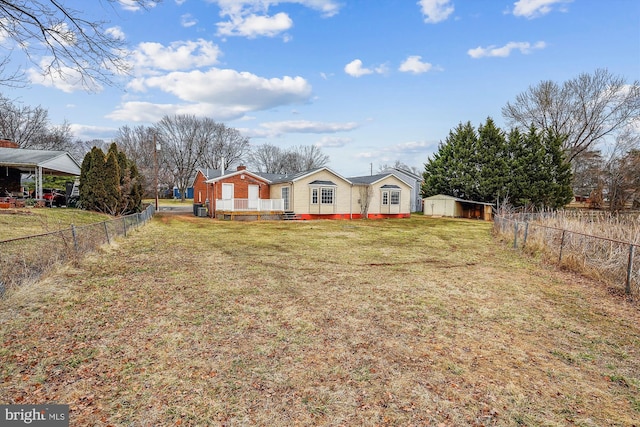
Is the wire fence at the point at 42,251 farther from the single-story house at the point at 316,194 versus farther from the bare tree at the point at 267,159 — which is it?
the bare tree at the point at 267,159

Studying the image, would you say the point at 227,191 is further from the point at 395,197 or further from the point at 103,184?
the point at 395,197

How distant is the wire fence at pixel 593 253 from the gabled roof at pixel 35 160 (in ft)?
78.9

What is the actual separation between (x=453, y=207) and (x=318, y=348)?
2965 centimetres

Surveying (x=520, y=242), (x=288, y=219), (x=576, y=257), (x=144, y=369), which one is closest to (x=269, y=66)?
(x=288, y=219)

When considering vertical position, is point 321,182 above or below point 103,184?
above

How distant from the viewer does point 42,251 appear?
7.19 meters

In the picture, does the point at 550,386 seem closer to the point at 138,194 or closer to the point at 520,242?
the point at 520,242

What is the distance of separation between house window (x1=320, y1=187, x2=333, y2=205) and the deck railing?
324 cm

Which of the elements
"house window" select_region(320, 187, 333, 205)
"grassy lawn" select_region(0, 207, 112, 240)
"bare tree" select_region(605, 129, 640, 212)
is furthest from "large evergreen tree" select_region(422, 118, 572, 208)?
"grassy lawn" select_region(0, 207, 112, 240)

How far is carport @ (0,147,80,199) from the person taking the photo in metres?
18.2

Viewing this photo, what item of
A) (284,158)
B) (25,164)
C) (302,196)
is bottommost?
(302,196)

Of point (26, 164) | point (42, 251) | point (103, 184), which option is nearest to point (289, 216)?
point (103, 184)

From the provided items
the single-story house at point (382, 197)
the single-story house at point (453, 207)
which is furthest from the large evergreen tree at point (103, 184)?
the single-story house at point (453, 207)

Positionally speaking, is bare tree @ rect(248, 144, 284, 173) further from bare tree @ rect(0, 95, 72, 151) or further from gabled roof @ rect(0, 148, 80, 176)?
gabled roof @ rect(0, 148, 80, 176)
